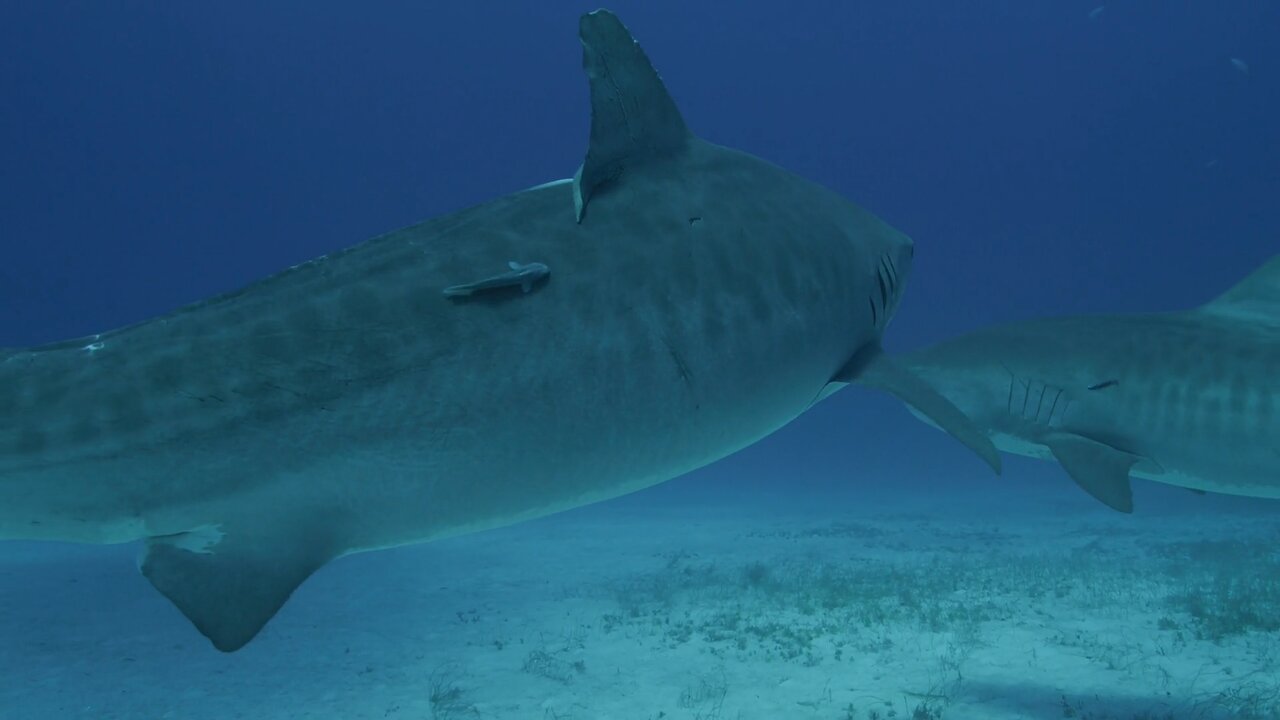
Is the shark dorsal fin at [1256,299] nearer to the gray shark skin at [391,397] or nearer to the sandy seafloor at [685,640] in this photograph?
the sandy seafloor at [685,640]

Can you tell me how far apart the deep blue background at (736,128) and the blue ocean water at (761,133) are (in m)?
0.29

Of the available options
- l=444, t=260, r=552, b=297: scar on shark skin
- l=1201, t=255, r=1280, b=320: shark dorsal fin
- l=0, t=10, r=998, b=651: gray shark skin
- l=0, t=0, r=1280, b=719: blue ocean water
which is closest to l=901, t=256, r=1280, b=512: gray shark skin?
l=1201, t=255, r=1280, b=320: shark dorsal fin

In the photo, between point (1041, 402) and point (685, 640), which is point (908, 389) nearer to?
point (1041, 402)

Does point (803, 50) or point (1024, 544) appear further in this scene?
point (803, 50)

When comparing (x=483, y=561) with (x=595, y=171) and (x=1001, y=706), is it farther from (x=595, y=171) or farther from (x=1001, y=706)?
(x=595, y=171)

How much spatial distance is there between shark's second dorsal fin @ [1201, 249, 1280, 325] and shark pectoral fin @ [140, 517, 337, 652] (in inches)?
279

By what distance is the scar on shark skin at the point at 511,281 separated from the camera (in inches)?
93.1

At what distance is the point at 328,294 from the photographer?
2.39 metres

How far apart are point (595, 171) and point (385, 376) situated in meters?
1.16

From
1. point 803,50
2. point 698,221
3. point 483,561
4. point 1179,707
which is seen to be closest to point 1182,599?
point 1179,707

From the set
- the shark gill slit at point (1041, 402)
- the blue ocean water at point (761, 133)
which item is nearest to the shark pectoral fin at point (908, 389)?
the shark gill slit at point (1041, 402)

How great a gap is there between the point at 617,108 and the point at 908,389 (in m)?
1.81

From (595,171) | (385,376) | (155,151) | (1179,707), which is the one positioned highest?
(155,151)

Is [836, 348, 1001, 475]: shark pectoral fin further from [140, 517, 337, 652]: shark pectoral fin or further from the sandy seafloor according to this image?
the sandy seafloor
